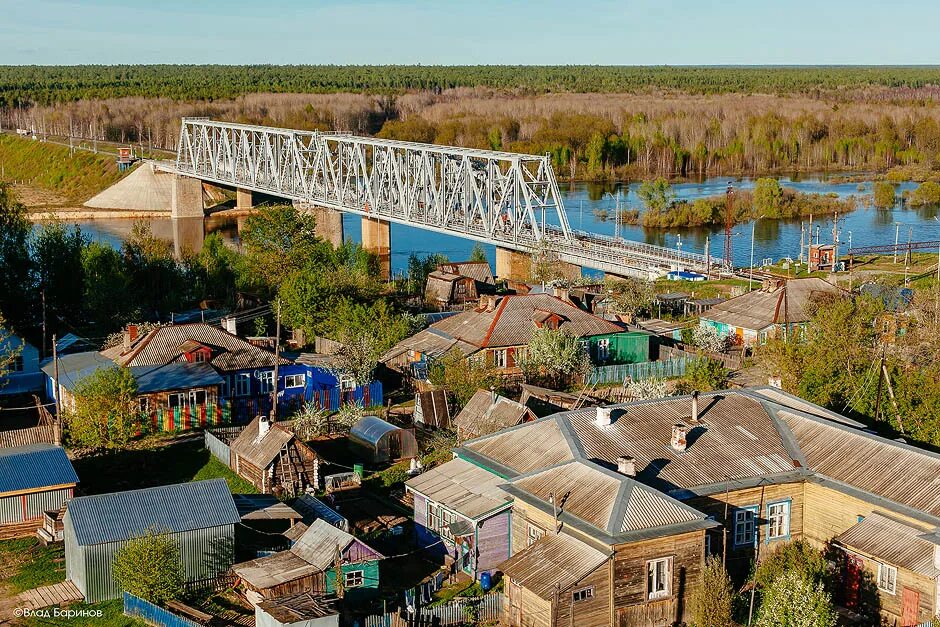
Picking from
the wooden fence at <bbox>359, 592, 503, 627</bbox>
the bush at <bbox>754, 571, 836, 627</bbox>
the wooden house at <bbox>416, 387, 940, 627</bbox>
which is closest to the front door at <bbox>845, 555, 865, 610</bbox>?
the wooden house at <bbox>416, 387, 940, 627</bbox>

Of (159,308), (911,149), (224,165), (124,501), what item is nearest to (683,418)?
(124,501)

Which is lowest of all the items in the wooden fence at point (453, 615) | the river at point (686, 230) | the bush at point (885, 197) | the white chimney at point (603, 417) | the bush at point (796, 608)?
the river at point (686, 230)

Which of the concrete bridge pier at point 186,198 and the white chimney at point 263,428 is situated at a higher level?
the white chimney at point 263,428

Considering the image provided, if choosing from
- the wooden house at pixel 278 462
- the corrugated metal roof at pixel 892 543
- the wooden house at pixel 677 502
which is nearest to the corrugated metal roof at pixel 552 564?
the wooden house at pixel 677 502

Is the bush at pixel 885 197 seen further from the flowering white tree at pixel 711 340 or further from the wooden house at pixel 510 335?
the wooden house at pixel 510 335

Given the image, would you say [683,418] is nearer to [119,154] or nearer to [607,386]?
[607,386]

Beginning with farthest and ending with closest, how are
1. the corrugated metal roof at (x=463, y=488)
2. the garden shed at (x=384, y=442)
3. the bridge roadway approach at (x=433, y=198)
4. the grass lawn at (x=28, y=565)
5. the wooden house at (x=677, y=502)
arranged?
1. the bridge roadway approach at (x=433, y=198)
2. the garden shed at (x=384, y=442)
3. the corrugated metal roof at (x=463, y=488)
4. the grass lawn at (x=28, y=565)
5. the wooden house at (x=677, y=502)

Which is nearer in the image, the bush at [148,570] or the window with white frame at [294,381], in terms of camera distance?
the bush at [148,570]
